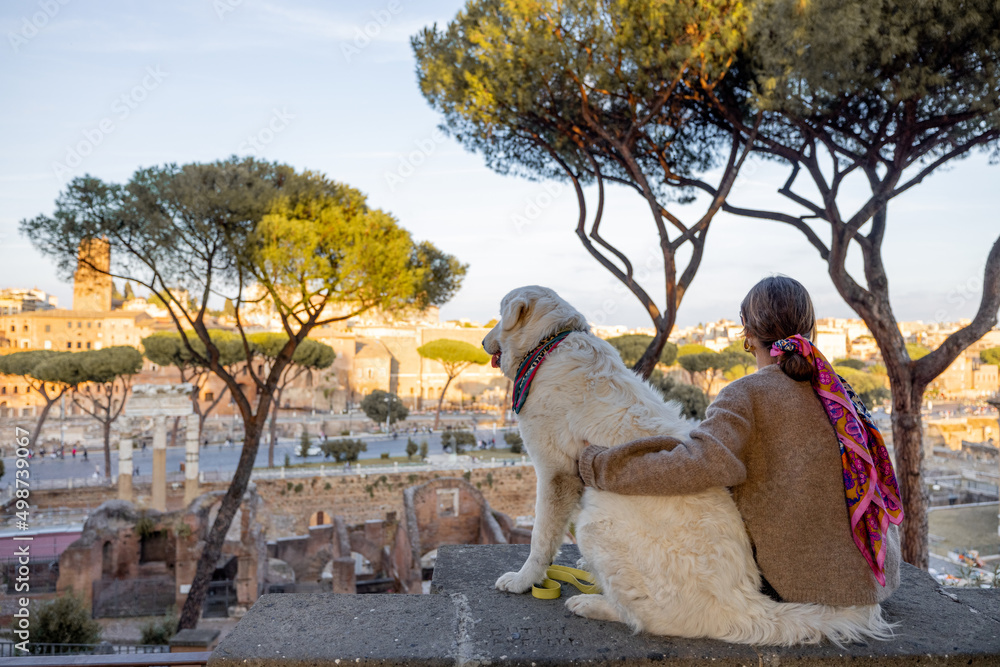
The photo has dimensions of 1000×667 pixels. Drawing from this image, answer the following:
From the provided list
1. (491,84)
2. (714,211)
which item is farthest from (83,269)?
(714,211)

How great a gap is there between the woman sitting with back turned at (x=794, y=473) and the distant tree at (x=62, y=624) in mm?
7933

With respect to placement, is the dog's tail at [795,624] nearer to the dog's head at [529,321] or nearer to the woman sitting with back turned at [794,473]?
the woman sitting with back turned at [794,473]

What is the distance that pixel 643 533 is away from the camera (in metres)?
1.40

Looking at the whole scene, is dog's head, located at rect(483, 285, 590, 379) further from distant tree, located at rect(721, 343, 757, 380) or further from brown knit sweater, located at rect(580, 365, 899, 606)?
distant tree, located at rect(721, 343, 757, 380)

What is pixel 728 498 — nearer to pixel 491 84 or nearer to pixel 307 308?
pixel 491 84

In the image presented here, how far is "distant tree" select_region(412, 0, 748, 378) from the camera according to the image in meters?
5.23

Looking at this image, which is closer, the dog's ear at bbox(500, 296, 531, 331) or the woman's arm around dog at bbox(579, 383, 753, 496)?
the woman's arm around dog at bbox(579, 383, 753, 496)

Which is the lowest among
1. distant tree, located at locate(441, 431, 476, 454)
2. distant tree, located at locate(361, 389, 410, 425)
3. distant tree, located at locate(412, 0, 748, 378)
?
distant tree, located at locate(441, 431, 476, 454)

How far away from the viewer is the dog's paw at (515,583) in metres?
1.76

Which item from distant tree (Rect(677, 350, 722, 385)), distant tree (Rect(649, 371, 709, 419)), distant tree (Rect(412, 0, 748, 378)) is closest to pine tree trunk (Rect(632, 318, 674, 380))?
distant tree (Rect(412, 0, 748, 378))

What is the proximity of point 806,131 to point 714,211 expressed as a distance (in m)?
1.03

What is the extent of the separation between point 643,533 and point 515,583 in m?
0.51

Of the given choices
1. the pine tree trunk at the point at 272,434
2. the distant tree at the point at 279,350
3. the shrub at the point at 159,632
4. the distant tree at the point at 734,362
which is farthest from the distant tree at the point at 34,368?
the distant tree at the point at 734,362

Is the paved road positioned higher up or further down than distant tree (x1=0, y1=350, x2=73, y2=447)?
further down
